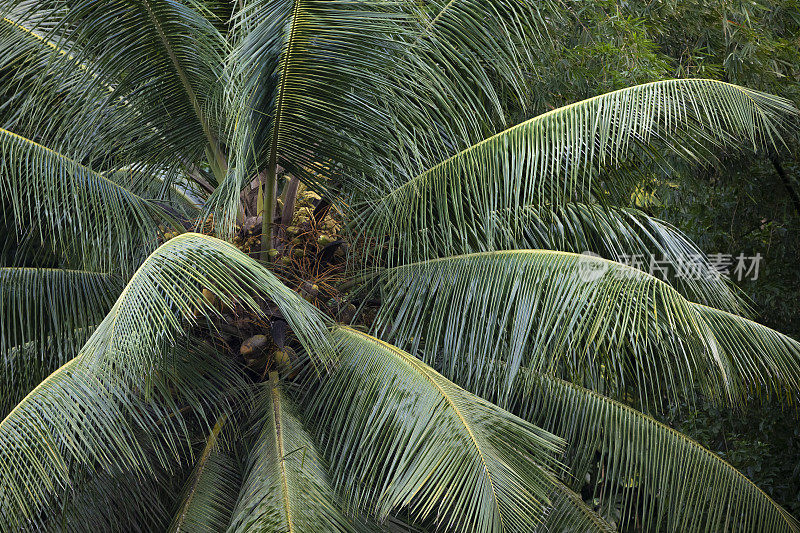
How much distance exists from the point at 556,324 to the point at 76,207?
234 cm

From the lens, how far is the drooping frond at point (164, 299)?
2.61 m

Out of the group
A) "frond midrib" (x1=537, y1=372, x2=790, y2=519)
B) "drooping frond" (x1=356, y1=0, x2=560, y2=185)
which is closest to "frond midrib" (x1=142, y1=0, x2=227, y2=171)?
"drooping frond" (x1=356, y1=0, x2=560, y2=185)

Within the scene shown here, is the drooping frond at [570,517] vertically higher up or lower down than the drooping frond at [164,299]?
lower down

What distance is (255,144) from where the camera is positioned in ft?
12.0

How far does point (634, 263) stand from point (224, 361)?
83.4 inches

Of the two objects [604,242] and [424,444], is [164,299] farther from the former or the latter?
[604,242]

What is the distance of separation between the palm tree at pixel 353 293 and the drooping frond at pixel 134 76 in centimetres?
1

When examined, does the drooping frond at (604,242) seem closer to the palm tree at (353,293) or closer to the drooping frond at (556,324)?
Answer: the palm tree at (353,293)

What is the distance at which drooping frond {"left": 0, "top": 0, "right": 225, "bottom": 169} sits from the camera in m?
3.61

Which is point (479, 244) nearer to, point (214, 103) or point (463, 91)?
point (463, 91)

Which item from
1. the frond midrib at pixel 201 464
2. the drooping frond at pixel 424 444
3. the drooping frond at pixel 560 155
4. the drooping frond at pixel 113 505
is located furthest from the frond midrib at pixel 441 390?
the drooping frond at pixel 113 505

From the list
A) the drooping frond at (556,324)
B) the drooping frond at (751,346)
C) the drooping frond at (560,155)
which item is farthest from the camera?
the drooping frond at (560,155)

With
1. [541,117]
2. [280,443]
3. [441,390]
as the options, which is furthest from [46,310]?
[541,117]

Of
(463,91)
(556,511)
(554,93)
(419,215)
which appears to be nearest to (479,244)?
(419,215)
